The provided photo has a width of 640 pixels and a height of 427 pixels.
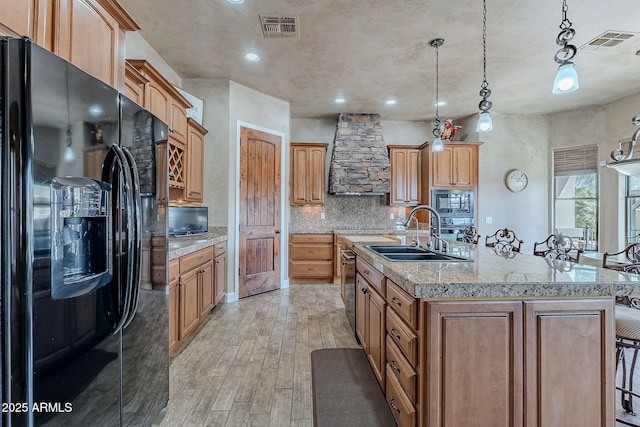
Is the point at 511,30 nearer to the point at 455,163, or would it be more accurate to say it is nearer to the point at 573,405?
the point at 455,163

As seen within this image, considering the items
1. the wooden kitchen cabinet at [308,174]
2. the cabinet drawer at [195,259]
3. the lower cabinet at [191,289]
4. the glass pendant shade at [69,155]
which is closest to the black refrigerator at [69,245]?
the glass pendant shade at [69,155]

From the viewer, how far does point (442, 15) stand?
285 centimetres

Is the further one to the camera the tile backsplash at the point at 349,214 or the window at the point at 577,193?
the tile backsplash at the point at 349,214

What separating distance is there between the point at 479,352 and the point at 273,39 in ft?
11.0

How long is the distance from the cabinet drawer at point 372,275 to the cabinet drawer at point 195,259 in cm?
151

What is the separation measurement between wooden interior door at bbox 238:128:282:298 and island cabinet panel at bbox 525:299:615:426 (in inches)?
144

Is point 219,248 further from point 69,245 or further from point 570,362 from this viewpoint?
point 570,362

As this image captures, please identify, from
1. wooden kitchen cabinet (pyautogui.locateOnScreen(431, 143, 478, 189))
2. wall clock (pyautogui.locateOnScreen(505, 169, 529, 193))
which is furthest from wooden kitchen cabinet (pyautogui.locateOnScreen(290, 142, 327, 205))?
wall clock (pyautogui.locateOnScreen(505, 169, 529, 193))

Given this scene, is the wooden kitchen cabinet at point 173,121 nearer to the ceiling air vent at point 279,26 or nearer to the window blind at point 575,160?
the ceiling air vent at point 279,26

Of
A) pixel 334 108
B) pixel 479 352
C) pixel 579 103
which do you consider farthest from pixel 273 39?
pixel 579 103

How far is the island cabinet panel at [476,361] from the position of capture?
1269mm

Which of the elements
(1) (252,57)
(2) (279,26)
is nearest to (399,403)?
(2) (279,26)

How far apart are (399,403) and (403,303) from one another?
51cm

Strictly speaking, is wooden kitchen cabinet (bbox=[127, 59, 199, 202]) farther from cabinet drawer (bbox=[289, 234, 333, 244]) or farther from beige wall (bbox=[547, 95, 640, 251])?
beige wall (bbox=[547, 95, 640, 251])
